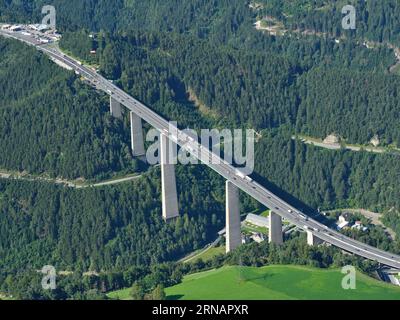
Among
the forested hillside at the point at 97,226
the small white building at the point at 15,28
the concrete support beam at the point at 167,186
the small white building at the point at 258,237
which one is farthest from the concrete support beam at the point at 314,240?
the small white building at the point at 15,28

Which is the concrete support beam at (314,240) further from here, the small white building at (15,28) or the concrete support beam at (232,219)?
the small white building at (15,28)

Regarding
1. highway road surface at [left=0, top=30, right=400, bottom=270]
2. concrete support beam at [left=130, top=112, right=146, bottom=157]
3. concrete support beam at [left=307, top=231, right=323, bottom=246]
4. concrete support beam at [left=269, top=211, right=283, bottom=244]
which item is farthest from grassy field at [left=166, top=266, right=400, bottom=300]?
concrete support beam at [left=130, top=112, right=146, bottom=157]

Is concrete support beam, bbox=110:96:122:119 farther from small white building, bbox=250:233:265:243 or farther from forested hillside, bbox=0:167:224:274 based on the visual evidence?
small white building, bbox=250:233:265:243

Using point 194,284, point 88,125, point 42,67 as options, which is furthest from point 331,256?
point 42,67

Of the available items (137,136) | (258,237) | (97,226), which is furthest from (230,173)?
(137,136)

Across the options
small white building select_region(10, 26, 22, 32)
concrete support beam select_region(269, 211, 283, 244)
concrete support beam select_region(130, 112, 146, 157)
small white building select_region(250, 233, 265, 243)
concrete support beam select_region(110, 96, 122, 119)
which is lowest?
small white building select_region(250, 233, 265, 243)

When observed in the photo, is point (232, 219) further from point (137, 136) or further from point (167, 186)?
point (137, 136)

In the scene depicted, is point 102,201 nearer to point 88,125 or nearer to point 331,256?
point 88,125
